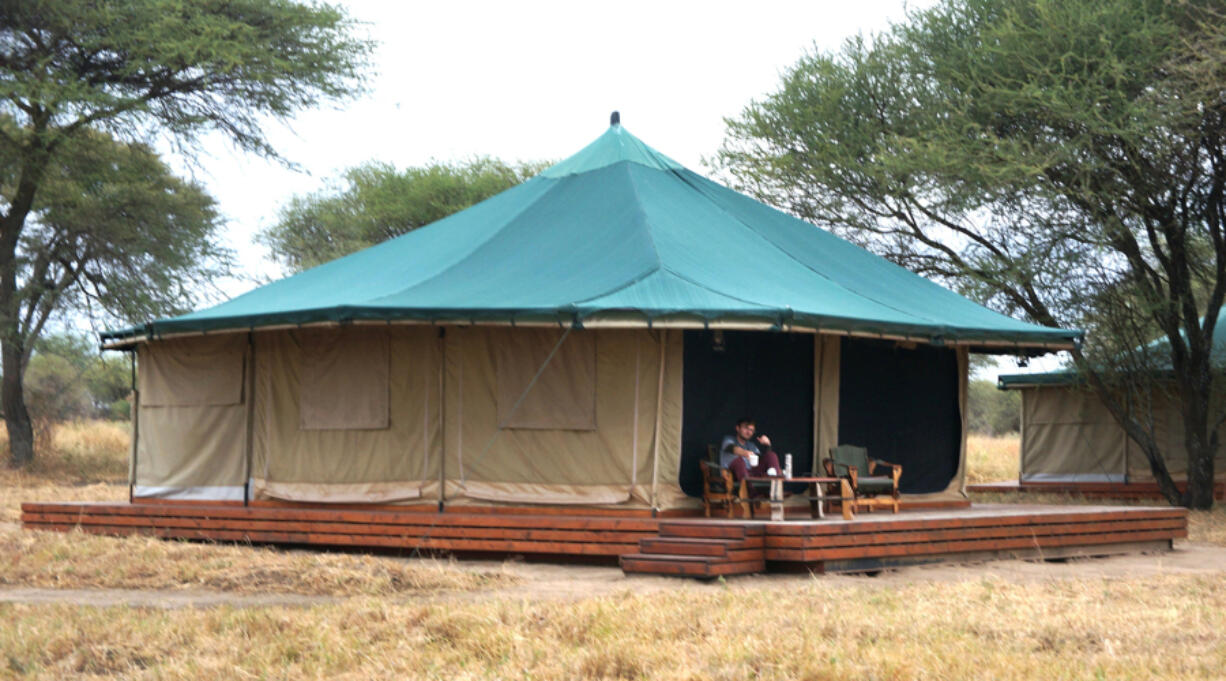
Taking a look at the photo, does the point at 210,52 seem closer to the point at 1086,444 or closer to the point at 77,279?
the point at 77,279

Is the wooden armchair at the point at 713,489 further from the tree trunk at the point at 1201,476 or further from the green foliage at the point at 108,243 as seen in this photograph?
the green foliage at the point at 108,243

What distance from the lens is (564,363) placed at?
11.2 m

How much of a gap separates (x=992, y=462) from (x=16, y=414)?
60.5ft

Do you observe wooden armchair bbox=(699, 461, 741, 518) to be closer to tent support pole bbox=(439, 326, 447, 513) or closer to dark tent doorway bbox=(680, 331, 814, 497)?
dark tent doorway bbox=(680, 331, 814, 497)

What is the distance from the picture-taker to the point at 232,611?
7625 mm

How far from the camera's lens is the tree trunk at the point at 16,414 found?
74.0 ft

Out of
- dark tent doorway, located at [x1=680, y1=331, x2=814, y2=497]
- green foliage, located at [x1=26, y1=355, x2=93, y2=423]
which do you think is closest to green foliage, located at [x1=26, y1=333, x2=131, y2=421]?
green foliage, located at [x1=26, y1=355, x2=93, y2=423]

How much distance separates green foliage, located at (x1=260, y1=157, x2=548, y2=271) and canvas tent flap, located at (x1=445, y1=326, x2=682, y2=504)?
22.3m

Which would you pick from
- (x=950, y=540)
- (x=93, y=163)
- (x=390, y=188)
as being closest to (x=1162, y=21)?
(x=950, y=540)

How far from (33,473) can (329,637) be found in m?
16.6

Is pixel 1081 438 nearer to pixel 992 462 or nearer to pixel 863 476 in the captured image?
pixel 992 462

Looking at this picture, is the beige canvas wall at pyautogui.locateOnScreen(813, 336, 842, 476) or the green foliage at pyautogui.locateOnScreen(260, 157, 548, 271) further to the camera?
the green foliage at pyautogui.locateOnScreen(260, 157, 548, 271)

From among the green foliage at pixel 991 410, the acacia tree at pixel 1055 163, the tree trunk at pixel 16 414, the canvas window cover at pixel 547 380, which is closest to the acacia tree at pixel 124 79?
the tree trunk at pixel 16 414

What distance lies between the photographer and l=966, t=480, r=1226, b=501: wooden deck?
64.5 ft
